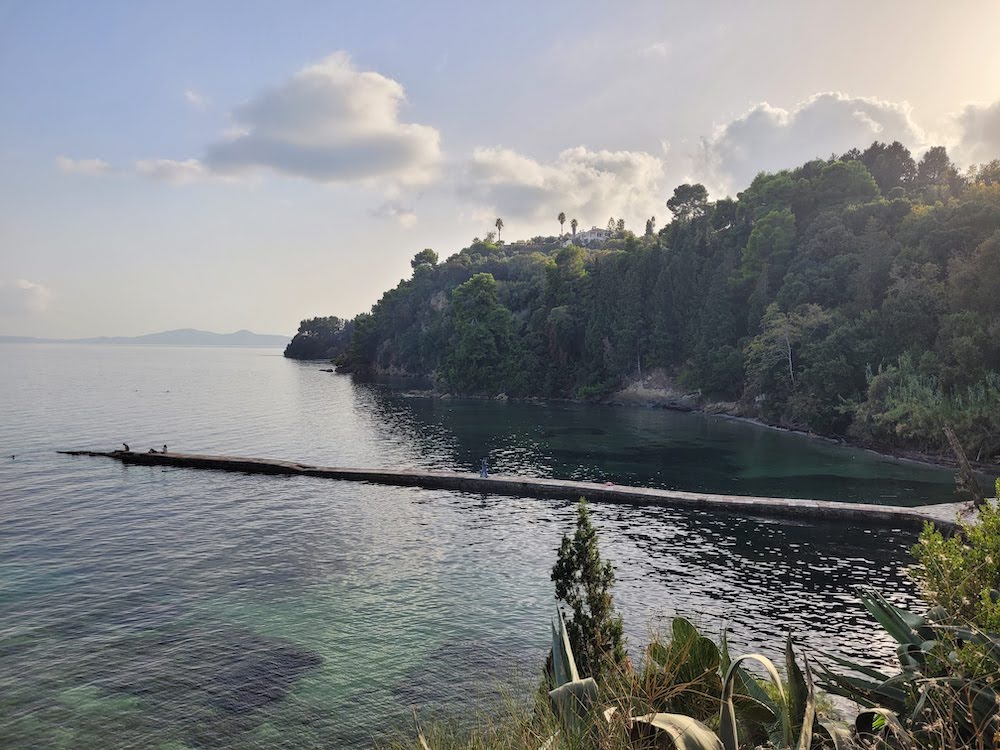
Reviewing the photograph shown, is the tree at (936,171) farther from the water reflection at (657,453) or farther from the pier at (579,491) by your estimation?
the pier at (579,491)

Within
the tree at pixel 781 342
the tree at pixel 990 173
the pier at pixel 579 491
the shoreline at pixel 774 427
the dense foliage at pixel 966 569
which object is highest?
the tree at pixel 990 173

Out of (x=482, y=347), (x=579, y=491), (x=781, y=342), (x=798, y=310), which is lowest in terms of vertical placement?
(x=579, y=491)

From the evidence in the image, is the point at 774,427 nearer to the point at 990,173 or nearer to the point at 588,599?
the point at 990,173

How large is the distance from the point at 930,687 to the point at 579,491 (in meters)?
35.1

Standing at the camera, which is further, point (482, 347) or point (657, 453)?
point (482, 347)

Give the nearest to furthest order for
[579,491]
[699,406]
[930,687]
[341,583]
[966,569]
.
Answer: [930,687] < [966,569] < [341,583] < [579,491] < [699,406]

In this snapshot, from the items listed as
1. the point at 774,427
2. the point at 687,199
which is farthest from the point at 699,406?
the point at 687,199

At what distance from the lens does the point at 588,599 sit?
13.5 metres

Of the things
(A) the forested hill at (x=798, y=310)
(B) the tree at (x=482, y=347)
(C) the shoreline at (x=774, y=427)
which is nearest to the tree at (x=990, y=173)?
(A) the forested hill at (x=798, y=310)

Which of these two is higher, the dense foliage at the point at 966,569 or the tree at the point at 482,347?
→ the tree at the point at 482,347

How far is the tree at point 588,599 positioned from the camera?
42.9 ft

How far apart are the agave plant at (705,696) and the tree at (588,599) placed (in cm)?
471

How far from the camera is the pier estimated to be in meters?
33.7

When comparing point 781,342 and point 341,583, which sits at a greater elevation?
point 781,342
